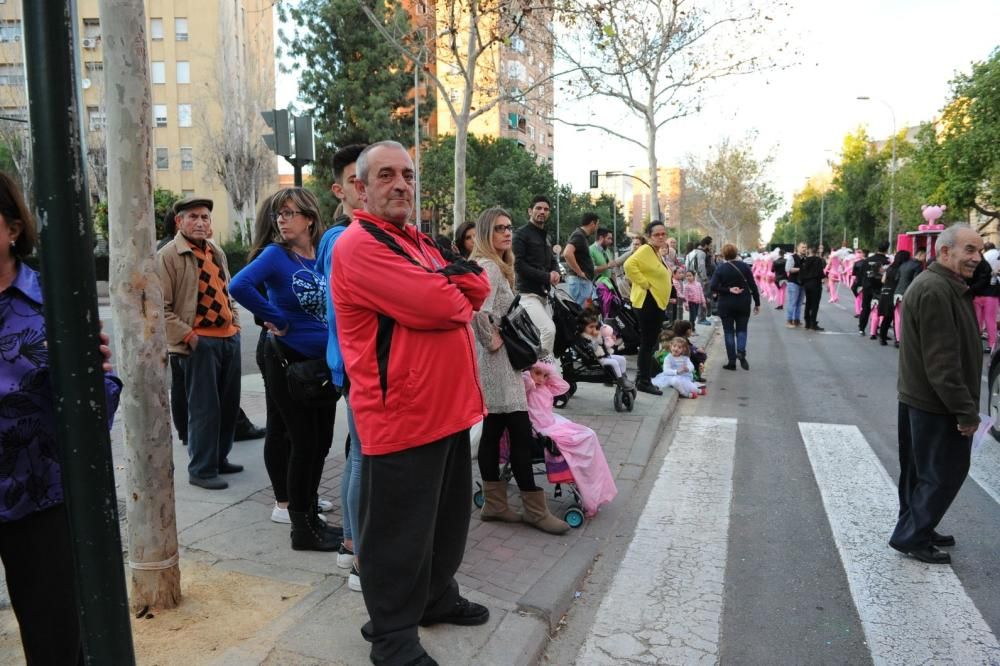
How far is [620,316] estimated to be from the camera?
912 cm

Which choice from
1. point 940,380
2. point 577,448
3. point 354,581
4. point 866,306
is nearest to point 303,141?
point 577,448

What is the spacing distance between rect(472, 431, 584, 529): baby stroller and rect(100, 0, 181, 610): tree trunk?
6.25ft

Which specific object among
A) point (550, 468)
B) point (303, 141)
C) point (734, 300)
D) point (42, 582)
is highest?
point (303, 141)

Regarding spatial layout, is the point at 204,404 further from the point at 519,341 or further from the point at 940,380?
the point at 940,380

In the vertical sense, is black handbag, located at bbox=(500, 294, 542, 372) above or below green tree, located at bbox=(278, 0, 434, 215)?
below

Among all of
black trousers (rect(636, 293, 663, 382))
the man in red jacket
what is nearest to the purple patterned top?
the man in red jacket

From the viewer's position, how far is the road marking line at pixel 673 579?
3.27 m

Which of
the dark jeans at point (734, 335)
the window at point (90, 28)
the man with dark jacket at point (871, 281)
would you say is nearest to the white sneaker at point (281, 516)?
the dark jeans at point (734, 335)

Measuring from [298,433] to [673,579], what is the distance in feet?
7.27

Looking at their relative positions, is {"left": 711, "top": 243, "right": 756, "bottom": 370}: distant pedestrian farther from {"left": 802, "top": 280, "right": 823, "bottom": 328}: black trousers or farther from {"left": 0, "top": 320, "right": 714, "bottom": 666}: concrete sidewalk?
{"left": 0, "top": 320, "right": 714, "bottom": 666}: concrete sidewalk

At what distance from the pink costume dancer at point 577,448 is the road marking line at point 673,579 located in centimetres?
36

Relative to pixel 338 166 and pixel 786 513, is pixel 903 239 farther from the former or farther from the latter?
pixel 338 166

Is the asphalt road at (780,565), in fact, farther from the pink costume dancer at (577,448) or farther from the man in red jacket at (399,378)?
the man in red jacket at (399,378)

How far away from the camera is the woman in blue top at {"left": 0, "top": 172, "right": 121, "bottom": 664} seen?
2043mm
